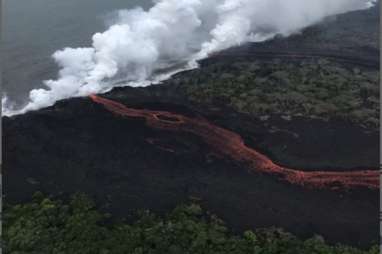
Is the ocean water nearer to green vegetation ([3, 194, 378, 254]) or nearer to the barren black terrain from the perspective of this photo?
the barren black terrain

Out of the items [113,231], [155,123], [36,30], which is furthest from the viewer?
[36,30]

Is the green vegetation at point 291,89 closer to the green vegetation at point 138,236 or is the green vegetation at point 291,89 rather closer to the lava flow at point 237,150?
the lava flow at point 237,150

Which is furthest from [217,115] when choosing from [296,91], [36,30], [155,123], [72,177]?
[36,30]

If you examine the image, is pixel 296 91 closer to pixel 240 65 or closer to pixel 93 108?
pixel 240 65

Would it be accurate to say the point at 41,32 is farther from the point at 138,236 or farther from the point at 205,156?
the point at 138,236

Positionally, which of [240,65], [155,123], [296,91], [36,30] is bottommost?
[155,123]
